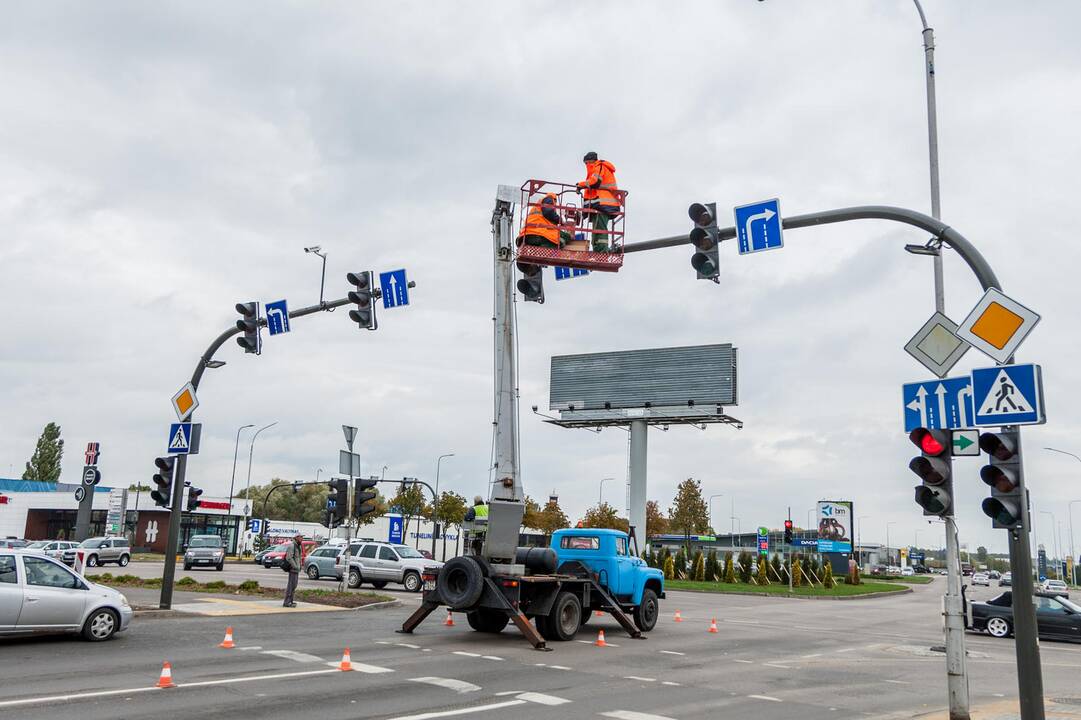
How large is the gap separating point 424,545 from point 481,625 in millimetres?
63536

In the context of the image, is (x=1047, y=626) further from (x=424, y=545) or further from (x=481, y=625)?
(x=424, y=545)

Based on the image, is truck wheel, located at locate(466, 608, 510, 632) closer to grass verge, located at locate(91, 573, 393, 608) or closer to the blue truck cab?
the blue truck cab

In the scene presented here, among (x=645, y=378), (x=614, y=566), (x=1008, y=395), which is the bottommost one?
(x=614, y=566)

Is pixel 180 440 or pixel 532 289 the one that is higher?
pixel 532 289

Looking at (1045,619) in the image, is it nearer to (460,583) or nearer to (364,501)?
(460,583)

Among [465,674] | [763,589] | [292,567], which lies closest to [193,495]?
[292,567]

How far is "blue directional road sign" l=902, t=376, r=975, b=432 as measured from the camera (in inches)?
400

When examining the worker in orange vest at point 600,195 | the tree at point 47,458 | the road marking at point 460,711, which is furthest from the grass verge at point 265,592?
the tree at point 47,458

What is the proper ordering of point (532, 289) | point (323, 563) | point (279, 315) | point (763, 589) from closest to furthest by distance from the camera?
1. point (532, 289)
2. point (279, 315)
3. point (323, 563)
4. point (763, 589)

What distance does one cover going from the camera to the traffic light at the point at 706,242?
11.7 metres

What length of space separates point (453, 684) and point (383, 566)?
21664 millimetres

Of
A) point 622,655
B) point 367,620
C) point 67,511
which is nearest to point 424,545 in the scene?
point 67,511

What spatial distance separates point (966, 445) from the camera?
1077 cm

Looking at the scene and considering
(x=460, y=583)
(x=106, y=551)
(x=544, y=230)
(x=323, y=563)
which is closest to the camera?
(x=544, y=230)
